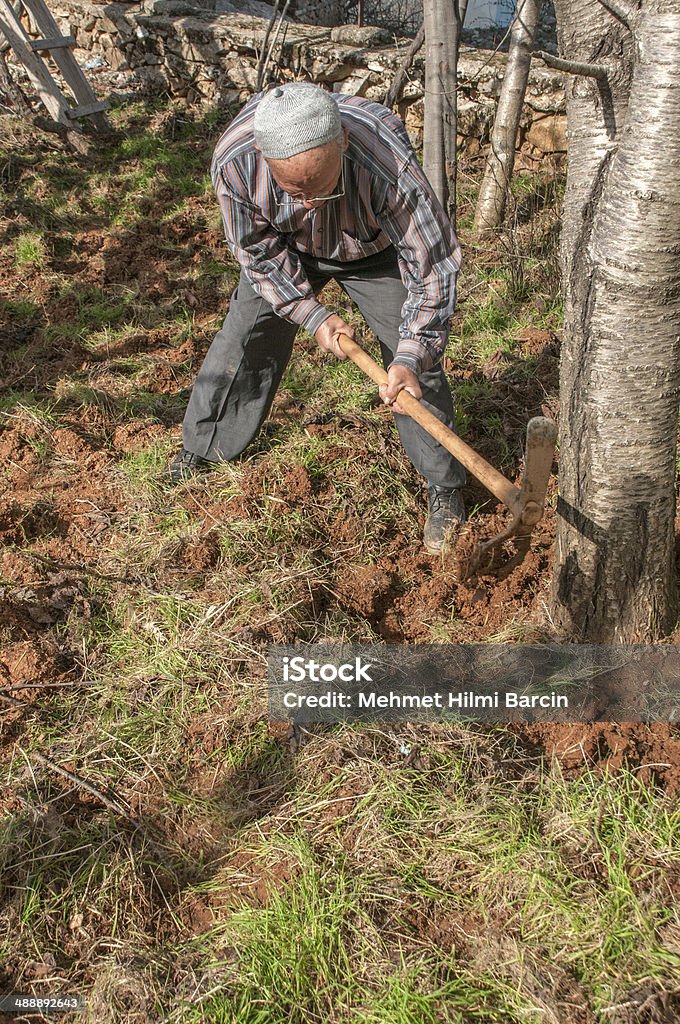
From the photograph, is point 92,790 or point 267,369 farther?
point 267,369

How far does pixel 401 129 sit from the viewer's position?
2.63m

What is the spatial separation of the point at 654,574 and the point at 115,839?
1922 millimetres

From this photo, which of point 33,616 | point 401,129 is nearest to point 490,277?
point 401,129

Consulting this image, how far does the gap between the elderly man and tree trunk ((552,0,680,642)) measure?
1.85 ft

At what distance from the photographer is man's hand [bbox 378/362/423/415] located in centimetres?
258

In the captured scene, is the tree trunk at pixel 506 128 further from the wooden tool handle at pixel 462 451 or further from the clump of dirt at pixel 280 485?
the wooden tool handle at pixel 462 451

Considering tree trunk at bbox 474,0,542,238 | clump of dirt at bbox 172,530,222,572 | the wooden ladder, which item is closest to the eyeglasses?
clump of dirt at bbox 172,530,222,572

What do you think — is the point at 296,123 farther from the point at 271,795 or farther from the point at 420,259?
the point at 271,795

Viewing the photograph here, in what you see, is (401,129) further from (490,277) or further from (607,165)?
(490,277)

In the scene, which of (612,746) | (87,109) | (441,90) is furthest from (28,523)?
(87,109)

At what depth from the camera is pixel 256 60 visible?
6.94m

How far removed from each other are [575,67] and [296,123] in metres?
0.80

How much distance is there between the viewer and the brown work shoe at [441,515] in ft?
10.5

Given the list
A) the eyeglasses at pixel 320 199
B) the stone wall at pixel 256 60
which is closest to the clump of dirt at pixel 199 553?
the eyeglasses at pixel 320 199
